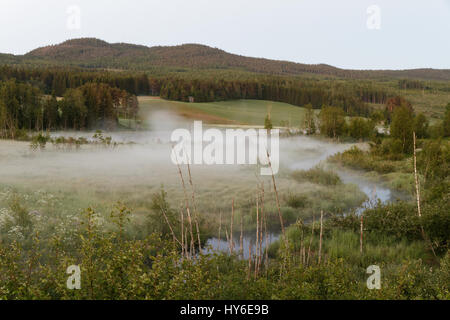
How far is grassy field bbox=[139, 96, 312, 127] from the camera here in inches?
2453

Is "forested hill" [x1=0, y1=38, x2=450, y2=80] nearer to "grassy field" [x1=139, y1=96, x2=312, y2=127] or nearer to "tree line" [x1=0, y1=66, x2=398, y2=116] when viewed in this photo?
"tree line" [x1=0, y1=66, x2=398, y2=116]

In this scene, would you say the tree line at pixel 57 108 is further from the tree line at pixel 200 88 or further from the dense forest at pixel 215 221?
the tree line at pixel 200 88

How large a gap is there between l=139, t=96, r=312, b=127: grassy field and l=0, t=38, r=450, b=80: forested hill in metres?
72.4

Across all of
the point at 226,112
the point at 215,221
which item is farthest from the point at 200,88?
the point at 215,221

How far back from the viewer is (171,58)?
555 ft

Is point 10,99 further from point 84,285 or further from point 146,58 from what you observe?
point 146,58

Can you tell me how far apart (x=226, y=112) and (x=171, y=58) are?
355ft

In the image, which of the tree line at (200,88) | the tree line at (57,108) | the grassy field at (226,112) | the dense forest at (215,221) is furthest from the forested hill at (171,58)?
the dense forest at (215,221)

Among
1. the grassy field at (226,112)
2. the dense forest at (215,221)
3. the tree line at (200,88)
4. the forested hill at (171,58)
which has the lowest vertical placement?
the dense forest at (215,221)

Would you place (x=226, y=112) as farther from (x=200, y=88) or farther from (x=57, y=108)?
(x=57, y=108)

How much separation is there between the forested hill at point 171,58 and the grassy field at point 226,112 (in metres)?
72.4

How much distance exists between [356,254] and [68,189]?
10.1 meters

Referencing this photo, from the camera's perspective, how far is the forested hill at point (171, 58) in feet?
495
